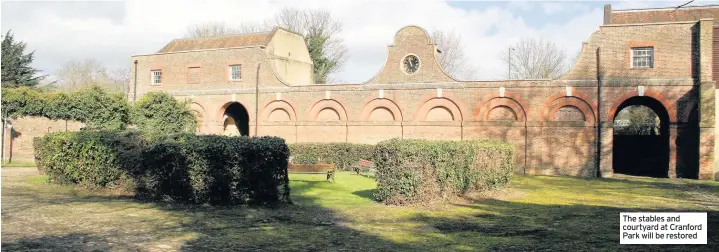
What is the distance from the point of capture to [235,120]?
35719mm

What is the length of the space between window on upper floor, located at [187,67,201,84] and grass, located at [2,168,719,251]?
18675mm

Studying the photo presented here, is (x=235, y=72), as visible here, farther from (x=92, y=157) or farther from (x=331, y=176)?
(x=92, y=157)

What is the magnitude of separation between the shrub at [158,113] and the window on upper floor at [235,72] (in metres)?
4.13

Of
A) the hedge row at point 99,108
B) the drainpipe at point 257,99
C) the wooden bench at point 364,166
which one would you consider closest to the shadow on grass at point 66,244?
the wooden bench at point 364,166

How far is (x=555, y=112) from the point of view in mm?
25969

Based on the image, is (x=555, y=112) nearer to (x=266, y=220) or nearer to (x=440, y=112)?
(x=440, y=112)

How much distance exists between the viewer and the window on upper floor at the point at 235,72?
33.1 m

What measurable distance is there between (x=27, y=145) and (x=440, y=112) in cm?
2119

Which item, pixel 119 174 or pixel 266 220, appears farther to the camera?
pixel 119 174

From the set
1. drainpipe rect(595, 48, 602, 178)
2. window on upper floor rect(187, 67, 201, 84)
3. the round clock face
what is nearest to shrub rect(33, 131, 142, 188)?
the round clock face

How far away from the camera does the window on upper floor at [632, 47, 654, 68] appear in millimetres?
24844

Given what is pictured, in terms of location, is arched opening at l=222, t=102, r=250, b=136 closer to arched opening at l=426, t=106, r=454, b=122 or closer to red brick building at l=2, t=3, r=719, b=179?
red brick building at l=2, t=3, r=719, b=179

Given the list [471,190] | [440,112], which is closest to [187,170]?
[471,190]

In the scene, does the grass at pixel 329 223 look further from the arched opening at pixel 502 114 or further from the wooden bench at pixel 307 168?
the arched opening at pixel 502 114
